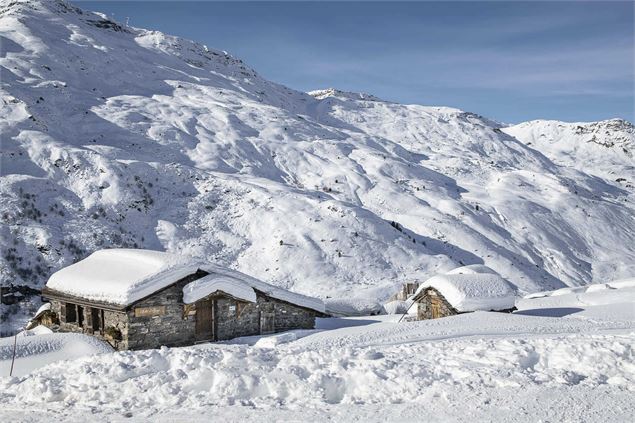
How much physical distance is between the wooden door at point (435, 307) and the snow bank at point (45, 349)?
1353 centimetres

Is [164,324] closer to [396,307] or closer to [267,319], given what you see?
[267,319]

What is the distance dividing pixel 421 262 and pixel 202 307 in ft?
73.2

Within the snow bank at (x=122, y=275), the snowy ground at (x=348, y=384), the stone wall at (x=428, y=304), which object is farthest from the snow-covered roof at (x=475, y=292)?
the snow bank at (x=122, y=275)

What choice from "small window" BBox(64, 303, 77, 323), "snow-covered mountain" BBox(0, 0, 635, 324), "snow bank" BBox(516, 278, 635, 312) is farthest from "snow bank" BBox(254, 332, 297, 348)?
"snow-covered mountain" BBox(0, 0, 635, 324)

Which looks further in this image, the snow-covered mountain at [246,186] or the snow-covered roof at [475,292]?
the snow-covered mountain at [246,186]

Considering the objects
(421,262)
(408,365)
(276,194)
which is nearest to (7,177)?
(276,194)

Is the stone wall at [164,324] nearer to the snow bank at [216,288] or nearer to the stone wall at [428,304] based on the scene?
the snow bank at [216,288]

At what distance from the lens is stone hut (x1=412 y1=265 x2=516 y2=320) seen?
21.9 meters

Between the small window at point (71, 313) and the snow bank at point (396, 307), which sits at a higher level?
the small window at point (71, 313)

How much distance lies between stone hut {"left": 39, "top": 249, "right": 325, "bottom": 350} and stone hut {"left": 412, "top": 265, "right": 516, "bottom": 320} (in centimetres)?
611

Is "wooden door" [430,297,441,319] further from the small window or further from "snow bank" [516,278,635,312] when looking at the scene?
the small window

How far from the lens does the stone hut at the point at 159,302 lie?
59.1 ft

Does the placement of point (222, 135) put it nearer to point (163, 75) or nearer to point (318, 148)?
point (318, 148)

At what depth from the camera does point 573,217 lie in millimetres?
55969
